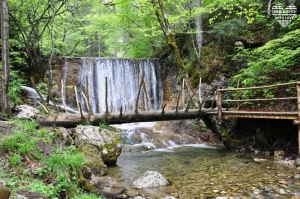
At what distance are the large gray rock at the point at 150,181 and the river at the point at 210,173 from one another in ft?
0.51

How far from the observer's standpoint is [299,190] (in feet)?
15.7

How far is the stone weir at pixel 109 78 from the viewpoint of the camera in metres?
13.5

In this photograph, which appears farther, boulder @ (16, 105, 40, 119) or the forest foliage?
the forest foliage

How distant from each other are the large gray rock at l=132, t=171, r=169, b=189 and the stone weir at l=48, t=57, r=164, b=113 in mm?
8146

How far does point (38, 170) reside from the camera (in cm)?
364

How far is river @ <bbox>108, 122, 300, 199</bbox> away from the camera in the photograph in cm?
485

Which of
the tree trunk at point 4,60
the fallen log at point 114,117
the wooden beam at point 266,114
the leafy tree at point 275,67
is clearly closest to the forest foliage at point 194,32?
the leafy tree at point 275,67

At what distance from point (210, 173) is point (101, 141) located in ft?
10.00

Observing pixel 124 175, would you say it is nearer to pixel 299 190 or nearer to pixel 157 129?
pixel 299 190

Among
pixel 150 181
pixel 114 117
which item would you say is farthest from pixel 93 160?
pixel 114 117

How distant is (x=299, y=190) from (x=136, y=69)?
10.9m

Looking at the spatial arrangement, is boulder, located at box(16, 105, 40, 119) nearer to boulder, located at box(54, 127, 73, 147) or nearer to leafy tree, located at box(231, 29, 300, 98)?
boulder, located at box(54, 127, 73, 147)

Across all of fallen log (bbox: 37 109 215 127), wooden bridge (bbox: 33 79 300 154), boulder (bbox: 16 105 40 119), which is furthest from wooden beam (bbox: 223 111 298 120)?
boulder (bbox: 16 105 40 119)

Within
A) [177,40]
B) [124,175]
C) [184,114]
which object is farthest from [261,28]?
[124,175]
